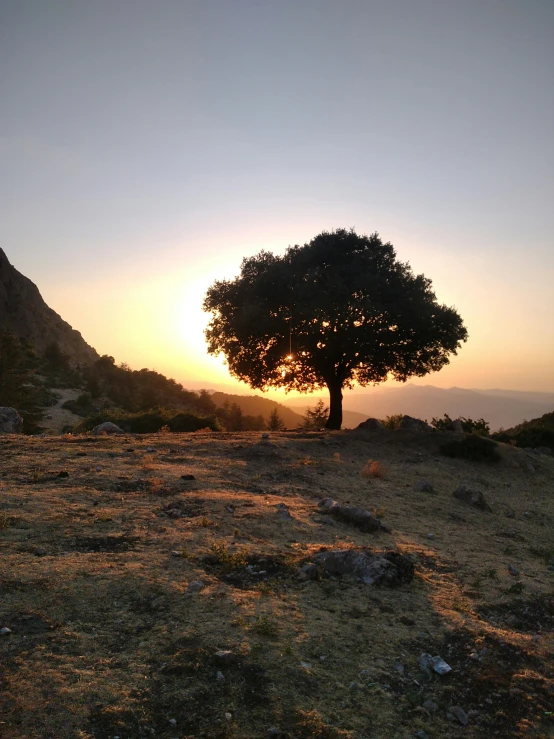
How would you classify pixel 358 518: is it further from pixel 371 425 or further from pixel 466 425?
pixel 466 425

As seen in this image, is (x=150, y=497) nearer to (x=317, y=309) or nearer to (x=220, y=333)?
(x=317, y=309)

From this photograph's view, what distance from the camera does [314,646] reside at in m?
5.13

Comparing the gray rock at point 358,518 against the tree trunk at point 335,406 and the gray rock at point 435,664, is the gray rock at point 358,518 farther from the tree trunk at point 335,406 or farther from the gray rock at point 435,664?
the tree trunk at point 335,406

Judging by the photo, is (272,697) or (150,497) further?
(150,497)

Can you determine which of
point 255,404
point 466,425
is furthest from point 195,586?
point 255,404

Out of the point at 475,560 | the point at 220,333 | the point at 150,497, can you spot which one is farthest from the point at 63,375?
the point at 475,560

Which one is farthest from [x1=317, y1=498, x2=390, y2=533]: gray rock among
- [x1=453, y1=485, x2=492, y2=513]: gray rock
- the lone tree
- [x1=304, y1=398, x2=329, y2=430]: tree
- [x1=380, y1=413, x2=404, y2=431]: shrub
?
[x1=304, y1=398, x2=329, y2=430]: tree

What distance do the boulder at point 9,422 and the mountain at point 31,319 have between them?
44298 mm

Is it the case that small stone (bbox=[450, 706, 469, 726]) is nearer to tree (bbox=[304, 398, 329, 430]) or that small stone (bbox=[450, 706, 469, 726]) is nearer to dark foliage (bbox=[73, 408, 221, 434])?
dark foliage (bbox=[73, 408, 221, 434])

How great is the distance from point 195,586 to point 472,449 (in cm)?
1535

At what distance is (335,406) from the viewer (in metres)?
25.5

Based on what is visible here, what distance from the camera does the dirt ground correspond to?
411cm

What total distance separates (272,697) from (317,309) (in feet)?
58.0

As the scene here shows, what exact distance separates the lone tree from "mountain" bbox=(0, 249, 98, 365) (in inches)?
1766
